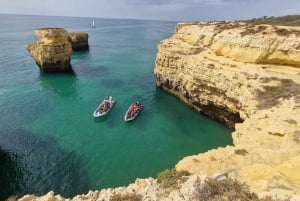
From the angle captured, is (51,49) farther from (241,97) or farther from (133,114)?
(241,97)

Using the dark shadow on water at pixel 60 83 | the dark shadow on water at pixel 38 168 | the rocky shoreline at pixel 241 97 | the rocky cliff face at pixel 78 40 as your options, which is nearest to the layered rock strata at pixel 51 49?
the dark shadow on water at pixel 60 83

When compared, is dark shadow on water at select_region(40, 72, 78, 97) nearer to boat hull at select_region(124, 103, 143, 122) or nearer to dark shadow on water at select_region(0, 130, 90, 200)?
boat hull at select_region(124, 103, 143, 122)

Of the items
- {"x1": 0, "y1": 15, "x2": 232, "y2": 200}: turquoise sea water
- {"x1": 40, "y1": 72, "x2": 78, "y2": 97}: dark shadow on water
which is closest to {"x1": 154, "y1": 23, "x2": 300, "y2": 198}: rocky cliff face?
{"x1": 0, "y1": 15, "x2": 232, "y2": 200}: turquoise sea water

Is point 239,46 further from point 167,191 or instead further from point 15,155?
point 15,155

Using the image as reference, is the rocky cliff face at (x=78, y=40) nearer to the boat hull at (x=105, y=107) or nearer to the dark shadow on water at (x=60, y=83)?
the dark shadow on water at (x=60, y=83)

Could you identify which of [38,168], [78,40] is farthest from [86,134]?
[78,40]
